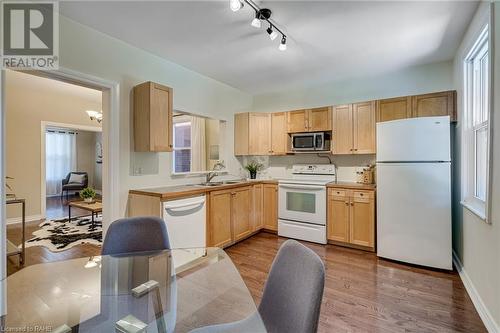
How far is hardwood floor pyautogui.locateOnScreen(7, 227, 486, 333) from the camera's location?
1917 mm

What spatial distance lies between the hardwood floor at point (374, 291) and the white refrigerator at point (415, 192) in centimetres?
24

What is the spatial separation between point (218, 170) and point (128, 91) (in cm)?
197

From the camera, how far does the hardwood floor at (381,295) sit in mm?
1907

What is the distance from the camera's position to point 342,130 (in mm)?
3850

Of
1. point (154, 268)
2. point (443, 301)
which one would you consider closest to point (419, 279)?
point (443, 301)

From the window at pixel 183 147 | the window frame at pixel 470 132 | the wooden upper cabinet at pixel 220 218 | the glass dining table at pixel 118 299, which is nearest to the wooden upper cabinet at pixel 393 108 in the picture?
the window frame at pixel 470 132

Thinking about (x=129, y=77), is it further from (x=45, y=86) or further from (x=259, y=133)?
(x=45, y=86)

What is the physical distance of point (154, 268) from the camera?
5.83ft

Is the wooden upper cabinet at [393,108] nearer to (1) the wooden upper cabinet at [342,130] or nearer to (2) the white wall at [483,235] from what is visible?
(1) the wooden upper cabinet at [342,130]

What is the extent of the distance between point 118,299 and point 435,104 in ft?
13.1

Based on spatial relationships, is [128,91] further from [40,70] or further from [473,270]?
[473,270]

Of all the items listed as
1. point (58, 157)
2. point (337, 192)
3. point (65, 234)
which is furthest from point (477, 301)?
point (58, 157)

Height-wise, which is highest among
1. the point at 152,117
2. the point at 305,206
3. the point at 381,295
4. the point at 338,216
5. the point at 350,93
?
the point at 350,93

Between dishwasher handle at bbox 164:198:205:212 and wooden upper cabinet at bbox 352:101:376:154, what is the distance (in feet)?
7.99
